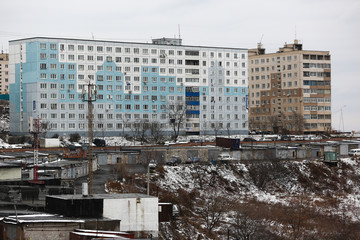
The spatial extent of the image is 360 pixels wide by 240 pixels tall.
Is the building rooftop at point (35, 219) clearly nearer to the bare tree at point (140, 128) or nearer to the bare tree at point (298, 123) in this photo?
the bare tree at point (140, 128)

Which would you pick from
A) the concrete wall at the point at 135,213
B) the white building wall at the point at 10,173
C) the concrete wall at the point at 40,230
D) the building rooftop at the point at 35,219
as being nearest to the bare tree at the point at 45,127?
the white building wall at the point at 10,173

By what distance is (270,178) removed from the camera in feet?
211

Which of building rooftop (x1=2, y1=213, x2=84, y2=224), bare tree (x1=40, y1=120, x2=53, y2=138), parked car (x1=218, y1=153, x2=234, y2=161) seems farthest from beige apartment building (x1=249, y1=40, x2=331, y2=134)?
building rooftop (x1=2, y1=213, x2=84, y2=224)

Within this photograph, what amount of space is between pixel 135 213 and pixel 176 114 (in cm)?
7147

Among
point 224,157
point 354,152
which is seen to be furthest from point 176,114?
point 354,152

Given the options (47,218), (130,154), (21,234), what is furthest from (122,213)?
(130,154)

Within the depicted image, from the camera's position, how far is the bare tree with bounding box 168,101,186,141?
9906cm

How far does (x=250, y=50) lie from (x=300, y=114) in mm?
24157

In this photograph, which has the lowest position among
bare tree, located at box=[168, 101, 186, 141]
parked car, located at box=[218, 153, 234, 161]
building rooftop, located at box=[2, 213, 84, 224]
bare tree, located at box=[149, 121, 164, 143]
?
parked car, located at box=[218, 153, 234, 161]

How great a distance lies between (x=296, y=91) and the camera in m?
123

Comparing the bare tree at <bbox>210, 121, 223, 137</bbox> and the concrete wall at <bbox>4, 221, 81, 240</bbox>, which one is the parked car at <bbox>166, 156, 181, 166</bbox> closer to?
the bare tree at <bbox>210, 121, 223, 137</bbox>

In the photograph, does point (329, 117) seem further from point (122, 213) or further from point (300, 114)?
point (122, 213)

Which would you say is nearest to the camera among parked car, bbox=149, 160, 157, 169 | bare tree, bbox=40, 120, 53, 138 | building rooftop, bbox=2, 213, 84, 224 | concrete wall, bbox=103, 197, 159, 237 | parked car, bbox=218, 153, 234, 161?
building rooftop, bbox=2, 213, 84, 224

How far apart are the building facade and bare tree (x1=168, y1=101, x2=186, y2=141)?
182 millimetres
